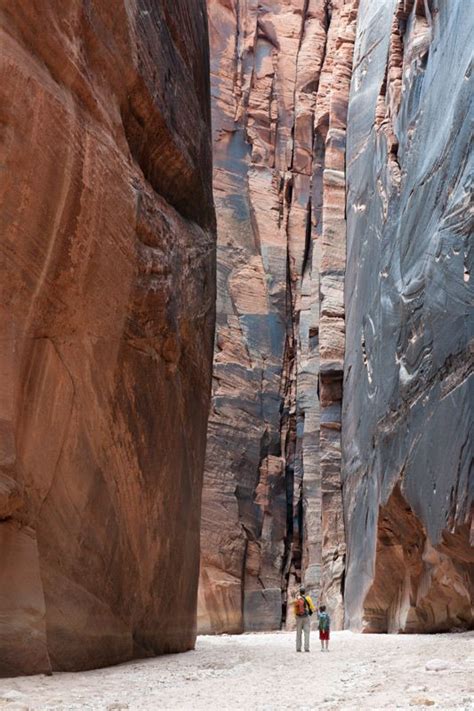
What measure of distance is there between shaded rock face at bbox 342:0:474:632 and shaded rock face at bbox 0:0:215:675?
4490 millimetres

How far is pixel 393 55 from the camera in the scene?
25.2m

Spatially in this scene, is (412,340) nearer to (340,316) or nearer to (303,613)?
(303,613)

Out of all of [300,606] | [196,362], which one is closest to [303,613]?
[300,606]

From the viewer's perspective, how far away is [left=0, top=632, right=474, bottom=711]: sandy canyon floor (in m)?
6.87

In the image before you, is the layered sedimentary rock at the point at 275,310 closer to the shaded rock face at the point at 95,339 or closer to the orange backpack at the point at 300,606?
the orange backpack at the point at 300,606

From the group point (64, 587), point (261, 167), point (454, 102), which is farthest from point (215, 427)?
point (64, 587)

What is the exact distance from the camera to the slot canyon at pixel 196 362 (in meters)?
9.52

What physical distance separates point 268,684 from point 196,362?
22.9 feet

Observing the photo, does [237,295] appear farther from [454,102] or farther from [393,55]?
[454,102]

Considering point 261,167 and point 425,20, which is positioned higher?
point 261,167

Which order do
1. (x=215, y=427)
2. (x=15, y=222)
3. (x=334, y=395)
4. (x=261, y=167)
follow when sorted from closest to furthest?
(x=15, y=222) → (x=334, y=395) → (x=215, y=427) → (x=261, y=167)

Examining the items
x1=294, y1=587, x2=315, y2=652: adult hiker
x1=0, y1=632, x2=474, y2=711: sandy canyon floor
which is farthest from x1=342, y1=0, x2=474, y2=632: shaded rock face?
x1=0, y1=632, x2=474, y2=711: sandy canyon floor

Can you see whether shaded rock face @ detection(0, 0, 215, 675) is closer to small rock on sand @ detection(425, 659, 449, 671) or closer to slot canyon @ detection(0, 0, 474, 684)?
slot canyon @ detection(0, 0, 474, 684)

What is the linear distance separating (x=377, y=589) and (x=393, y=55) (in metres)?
14.1
